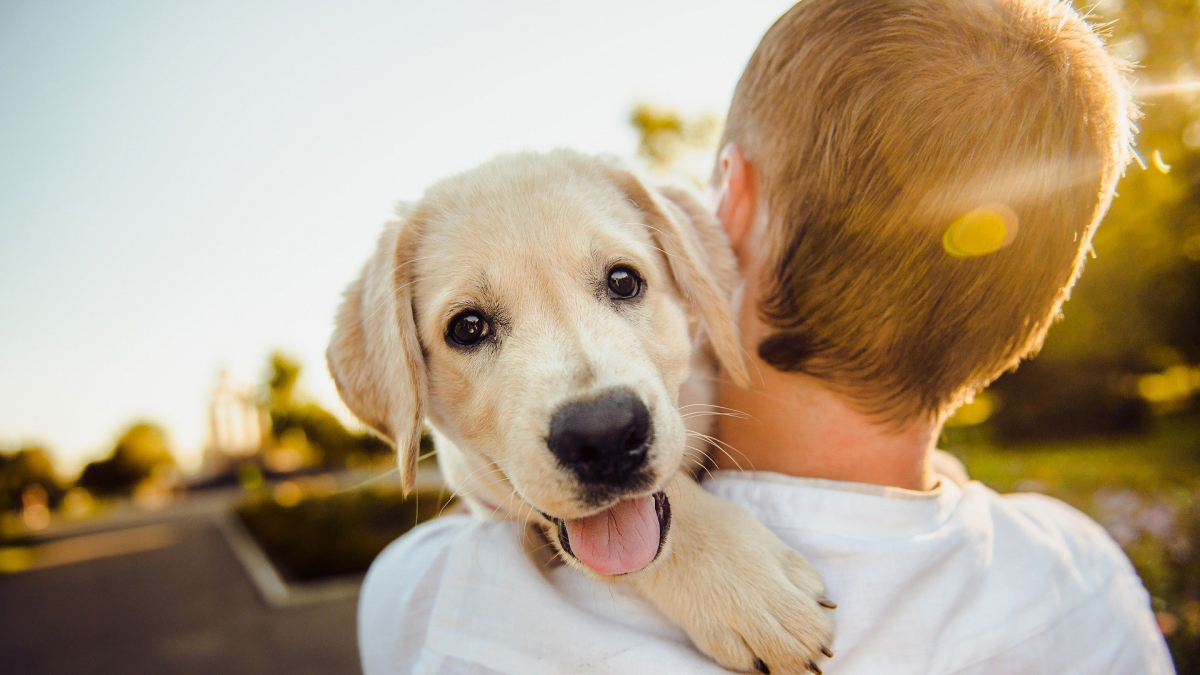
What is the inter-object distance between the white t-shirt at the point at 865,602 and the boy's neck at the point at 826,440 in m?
0.12

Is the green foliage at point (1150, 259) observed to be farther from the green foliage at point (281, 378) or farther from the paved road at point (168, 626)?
the green foliage at point (281, 378)

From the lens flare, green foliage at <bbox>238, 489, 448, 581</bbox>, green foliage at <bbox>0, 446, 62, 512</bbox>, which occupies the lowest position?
green foliage at <bbox>0, 446, 62, 512</bbox>

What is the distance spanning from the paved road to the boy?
883cm

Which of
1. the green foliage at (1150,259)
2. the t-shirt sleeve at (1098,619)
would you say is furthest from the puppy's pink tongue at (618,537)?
the green foliage at (1150,259)

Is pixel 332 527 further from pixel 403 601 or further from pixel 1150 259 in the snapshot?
pixel 1150 259

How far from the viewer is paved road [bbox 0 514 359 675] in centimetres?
1000

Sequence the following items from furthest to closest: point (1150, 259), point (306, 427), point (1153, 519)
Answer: point (306, 427) < point (1150, 259) < point (1153, 519)

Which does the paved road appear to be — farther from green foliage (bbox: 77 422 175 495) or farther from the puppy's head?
green foliage (bbox: 77 422 175 495)

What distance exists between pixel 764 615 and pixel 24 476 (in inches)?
1461

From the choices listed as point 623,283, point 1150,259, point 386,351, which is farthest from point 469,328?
point 1150,259

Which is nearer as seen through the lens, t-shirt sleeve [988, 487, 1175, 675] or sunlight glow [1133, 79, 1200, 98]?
t-shirt sleeve [988, 487, 1175, 675]

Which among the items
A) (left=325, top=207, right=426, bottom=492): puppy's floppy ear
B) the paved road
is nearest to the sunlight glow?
(left=325, top=207, right=426, bottom=492): puppy's floppy ear

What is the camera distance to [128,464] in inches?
1881

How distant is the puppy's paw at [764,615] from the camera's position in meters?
1.78
